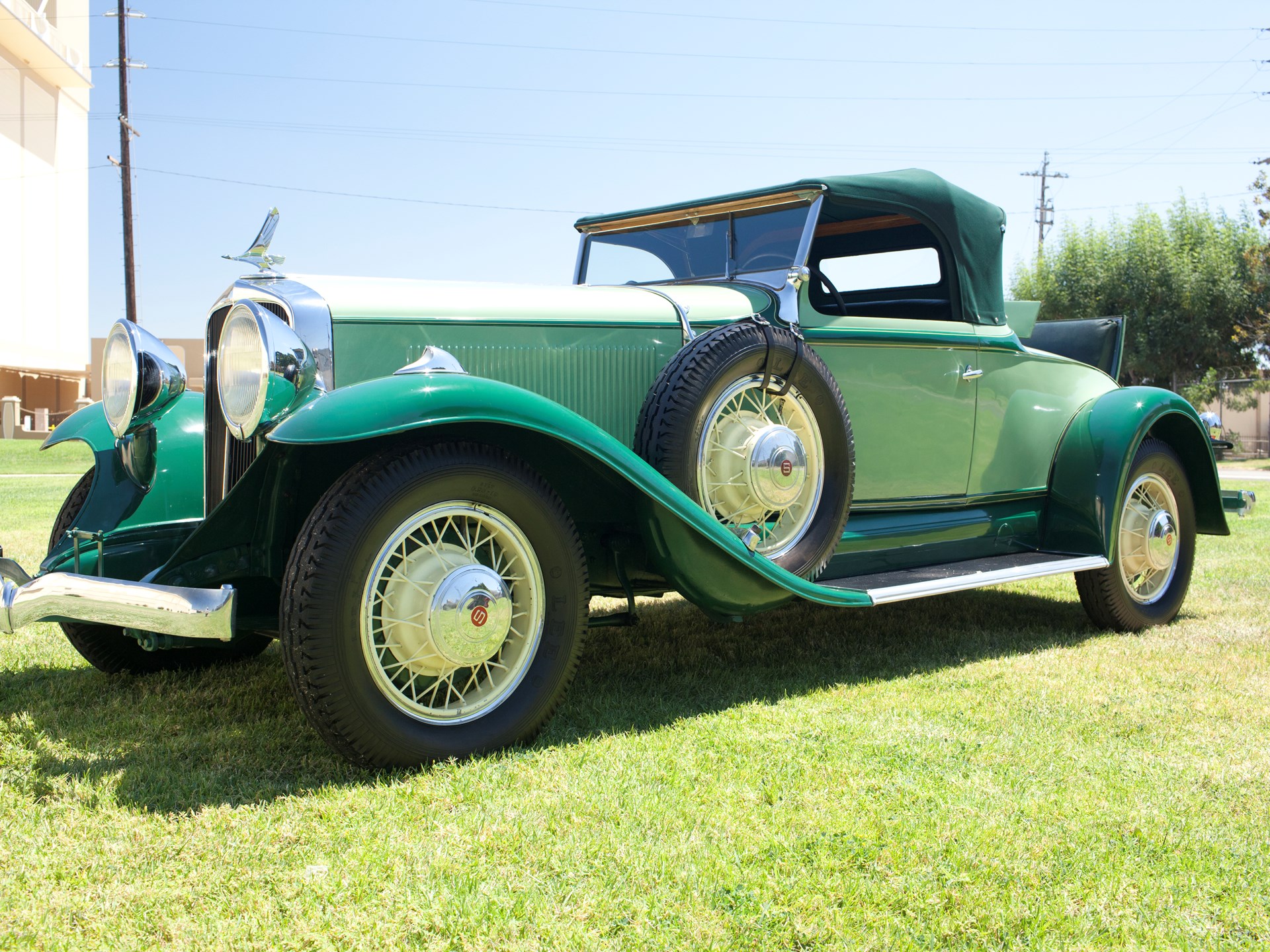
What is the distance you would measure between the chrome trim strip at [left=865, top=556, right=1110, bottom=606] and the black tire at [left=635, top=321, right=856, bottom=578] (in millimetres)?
267

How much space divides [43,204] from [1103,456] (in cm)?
3342

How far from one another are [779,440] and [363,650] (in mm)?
1673

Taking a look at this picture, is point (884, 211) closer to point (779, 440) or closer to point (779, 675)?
point (779, 440)

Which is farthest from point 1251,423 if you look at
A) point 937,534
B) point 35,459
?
point 35,459

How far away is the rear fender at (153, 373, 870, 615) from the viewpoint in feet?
8.33

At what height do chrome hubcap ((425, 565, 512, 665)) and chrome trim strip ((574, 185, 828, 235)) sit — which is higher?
chrome trim strip ((574, 185, 828, 235))

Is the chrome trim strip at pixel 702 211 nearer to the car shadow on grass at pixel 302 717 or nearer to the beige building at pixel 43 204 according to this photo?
the car shadow on grass at pixel 302 717

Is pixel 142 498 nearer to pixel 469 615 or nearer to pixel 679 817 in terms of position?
pixel 469 615

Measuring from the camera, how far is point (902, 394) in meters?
4.23

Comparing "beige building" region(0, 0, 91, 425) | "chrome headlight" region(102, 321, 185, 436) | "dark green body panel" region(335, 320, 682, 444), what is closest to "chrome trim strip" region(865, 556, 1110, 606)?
"dark green body panel" region(335, 320, 682, 444)

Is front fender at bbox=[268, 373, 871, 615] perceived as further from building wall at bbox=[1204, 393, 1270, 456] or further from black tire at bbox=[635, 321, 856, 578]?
building wall at bbox=[1204, 393, 1270, 456]

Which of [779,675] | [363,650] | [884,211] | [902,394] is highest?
[884,211]

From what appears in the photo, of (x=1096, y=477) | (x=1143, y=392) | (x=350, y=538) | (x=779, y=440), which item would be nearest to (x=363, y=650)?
(x=350, y=538)

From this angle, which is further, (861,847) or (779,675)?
(779,675)
